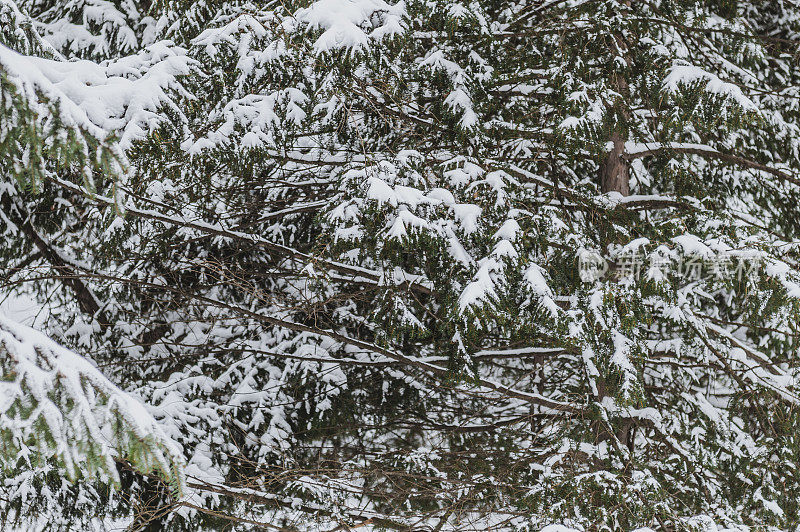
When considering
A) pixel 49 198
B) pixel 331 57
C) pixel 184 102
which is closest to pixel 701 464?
pixel 331 57

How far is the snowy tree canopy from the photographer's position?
14.0 ft

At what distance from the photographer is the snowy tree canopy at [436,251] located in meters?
4.27

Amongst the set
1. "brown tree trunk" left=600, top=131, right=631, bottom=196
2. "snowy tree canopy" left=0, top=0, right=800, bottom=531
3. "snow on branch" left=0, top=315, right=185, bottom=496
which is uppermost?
"brown tree trunk" left=600, top=131, right=631, bottom=196

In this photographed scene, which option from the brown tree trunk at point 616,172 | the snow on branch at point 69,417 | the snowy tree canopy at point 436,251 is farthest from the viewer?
the brown tree trunk at point 616,172

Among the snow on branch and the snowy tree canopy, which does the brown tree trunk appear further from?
the snow on branch

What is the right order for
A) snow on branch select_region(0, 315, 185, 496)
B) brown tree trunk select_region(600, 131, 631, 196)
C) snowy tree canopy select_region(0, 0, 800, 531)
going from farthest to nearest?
1. brown tree trunk select_region(600, 131, 631, 196)
2. snowy tree canopy select_region(0, 0, 800, 531)
3. snow on branch select_region(0, 315, 185, 496)

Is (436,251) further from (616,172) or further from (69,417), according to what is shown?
(69,417)

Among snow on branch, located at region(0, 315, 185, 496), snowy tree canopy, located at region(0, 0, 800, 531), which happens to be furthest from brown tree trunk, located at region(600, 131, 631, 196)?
snow on branch, located at region(0, 315, 185, 496)

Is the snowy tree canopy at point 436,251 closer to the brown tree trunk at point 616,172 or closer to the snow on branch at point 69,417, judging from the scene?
the brown tree trunk at point 616,172

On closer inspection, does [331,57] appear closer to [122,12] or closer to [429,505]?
[429,505]

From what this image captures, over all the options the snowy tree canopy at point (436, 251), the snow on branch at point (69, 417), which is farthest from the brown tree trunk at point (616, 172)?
the snow on branch at point (69, 417)

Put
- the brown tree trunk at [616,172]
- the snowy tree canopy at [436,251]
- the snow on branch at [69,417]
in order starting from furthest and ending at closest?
the brown tree trunk at [616,172]
the snowy tree canopy at [436,251]
the snow on branch at [69,417]

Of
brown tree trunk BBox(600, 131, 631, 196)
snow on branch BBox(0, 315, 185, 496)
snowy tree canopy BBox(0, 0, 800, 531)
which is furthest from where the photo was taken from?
brown tree trunk BBox(600, 131, 631, 196)

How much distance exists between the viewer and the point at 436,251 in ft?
13.6
